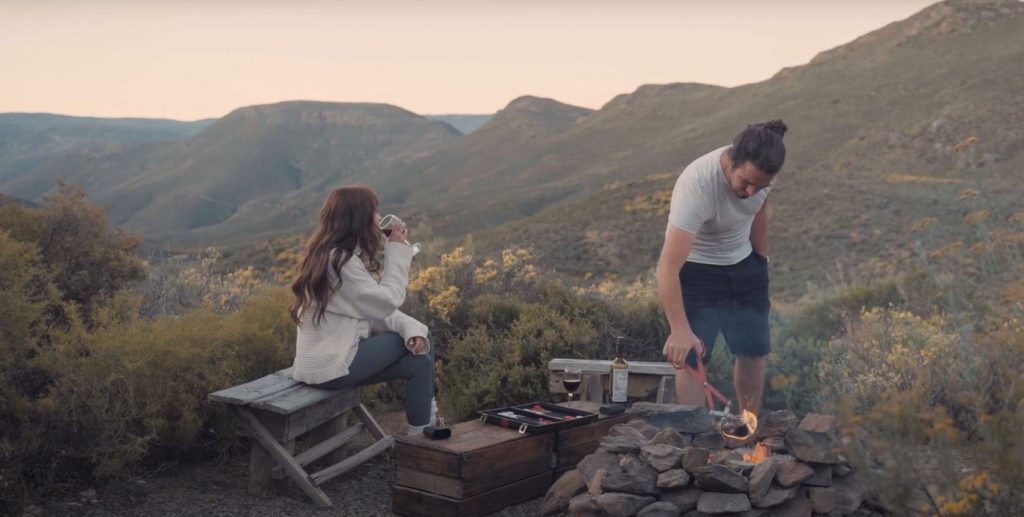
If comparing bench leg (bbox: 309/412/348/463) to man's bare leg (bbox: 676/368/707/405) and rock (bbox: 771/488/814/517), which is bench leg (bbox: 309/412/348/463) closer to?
man's bare leg (bbox: 676/368/707/405)

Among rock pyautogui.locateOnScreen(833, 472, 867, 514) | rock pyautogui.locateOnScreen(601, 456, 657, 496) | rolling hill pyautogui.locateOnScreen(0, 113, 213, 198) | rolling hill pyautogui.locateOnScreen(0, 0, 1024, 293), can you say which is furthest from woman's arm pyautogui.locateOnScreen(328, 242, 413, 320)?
rolling hill pyautogui.locateOnScreen(0, 113, 213, 198)

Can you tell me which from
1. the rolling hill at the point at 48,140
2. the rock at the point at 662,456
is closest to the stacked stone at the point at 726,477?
the rock at the point at 662,456

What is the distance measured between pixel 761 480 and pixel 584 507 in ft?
2.59

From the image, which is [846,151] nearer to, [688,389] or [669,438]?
[688,389]

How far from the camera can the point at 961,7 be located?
52.4 m

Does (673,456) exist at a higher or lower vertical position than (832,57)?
lower

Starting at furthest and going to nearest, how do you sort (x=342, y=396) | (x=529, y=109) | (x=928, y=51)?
(x=529, y=109)
(x=928, y=51)
(x=342, y=396)

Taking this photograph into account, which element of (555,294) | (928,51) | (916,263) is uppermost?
(928,51)

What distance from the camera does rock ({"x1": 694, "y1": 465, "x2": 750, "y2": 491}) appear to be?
3.86 metres

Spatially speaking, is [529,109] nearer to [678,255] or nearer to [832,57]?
[832,57]

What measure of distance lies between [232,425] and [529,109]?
8793cm

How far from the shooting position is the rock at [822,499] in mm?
3916

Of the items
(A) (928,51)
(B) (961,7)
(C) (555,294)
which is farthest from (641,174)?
(C) (555,294)

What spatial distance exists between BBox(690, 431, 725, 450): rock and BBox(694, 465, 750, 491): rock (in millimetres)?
534
